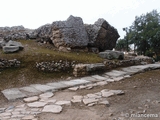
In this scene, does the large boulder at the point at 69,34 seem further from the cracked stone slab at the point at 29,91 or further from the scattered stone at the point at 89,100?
the scattered stone at the point at 89,100

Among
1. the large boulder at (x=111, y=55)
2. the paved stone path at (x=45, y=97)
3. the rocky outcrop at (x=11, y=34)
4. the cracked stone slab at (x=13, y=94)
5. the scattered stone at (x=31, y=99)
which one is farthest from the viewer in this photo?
the rocky outcrop at (x=11, y=34)

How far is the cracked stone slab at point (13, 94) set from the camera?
4.61m

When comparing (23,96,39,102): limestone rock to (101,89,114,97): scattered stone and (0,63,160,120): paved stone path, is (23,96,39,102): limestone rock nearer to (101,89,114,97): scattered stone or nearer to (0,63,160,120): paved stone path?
(0,63,160,120): paved stone path

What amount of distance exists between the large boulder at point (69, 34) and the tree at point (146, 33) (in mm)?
14899

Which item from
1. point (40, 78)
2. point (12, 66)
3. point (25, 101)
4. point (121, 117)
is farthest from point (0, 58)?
point (121, 117)

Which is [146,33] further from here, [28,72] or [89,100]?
[89,100]

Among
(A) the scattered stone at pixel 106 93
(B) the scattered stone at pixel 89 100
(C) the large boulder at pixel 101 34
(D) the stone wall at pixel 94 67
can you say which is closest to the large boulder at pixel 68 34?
(C) the large boulder at pixel 101 34

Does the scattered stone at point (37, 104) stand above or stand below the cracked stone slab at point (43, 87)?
below

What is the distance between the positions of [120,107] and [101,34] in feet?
24.0

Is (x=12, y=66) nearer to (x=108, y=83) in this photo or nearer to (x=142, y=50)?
(x=108, y=83)

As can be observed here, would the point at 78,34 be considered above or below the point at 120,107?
above

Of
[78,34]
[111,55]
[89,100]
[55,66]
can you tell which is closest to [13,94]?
[89,100]

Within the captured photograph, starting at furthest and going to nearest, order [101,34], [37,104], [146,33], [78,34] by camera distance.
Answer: [146,33] < [101,34] < [78,34] < [37,104]

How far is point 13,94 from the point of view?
4863 millimetres
